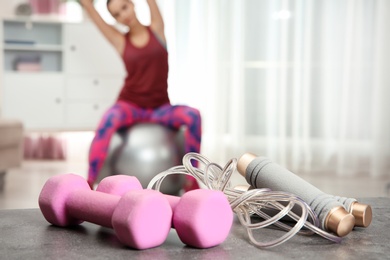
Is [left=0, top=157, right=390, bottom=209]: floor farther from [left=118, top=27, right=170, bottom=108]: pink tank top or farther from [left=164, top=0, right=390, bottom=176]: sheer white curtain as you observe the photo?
[left=118, top=27, right=170, bottom=108]: pink tank top

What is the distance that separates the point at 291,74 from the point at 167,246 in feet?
11.6

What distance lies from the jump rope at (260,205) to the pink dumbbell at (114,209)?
0.23 feet

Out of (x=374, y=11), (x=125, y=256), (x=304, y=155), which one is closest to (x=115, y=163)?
(x=304, y=155)

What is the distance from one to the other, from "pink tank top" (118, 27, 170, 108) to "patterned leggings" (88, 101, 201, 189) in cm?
10

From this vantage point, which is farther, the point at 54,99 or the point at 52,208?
the point at 54,99

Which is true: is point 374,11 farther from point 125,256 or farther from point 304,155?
point 125,256

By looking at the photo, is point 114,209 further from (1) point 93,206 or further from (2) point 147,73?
(2) point 147,73

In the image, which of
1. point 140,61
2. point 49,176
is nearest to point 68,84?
point 49,176

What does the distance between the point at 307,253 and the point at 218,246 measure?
0.08 m

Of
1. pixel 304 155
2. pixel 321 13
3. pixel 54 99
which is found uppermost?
pixel 321 13

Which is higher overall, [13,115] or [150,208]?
[150,208]

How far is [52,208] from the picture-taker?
57 centimetres

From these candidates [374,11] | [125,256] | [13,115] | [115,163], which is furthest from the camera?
[13,115]

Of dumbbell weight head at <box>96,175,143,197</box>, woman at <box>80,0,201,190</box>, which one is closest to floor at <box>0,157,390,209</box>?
woman at <box>80,0,201,190</box>
